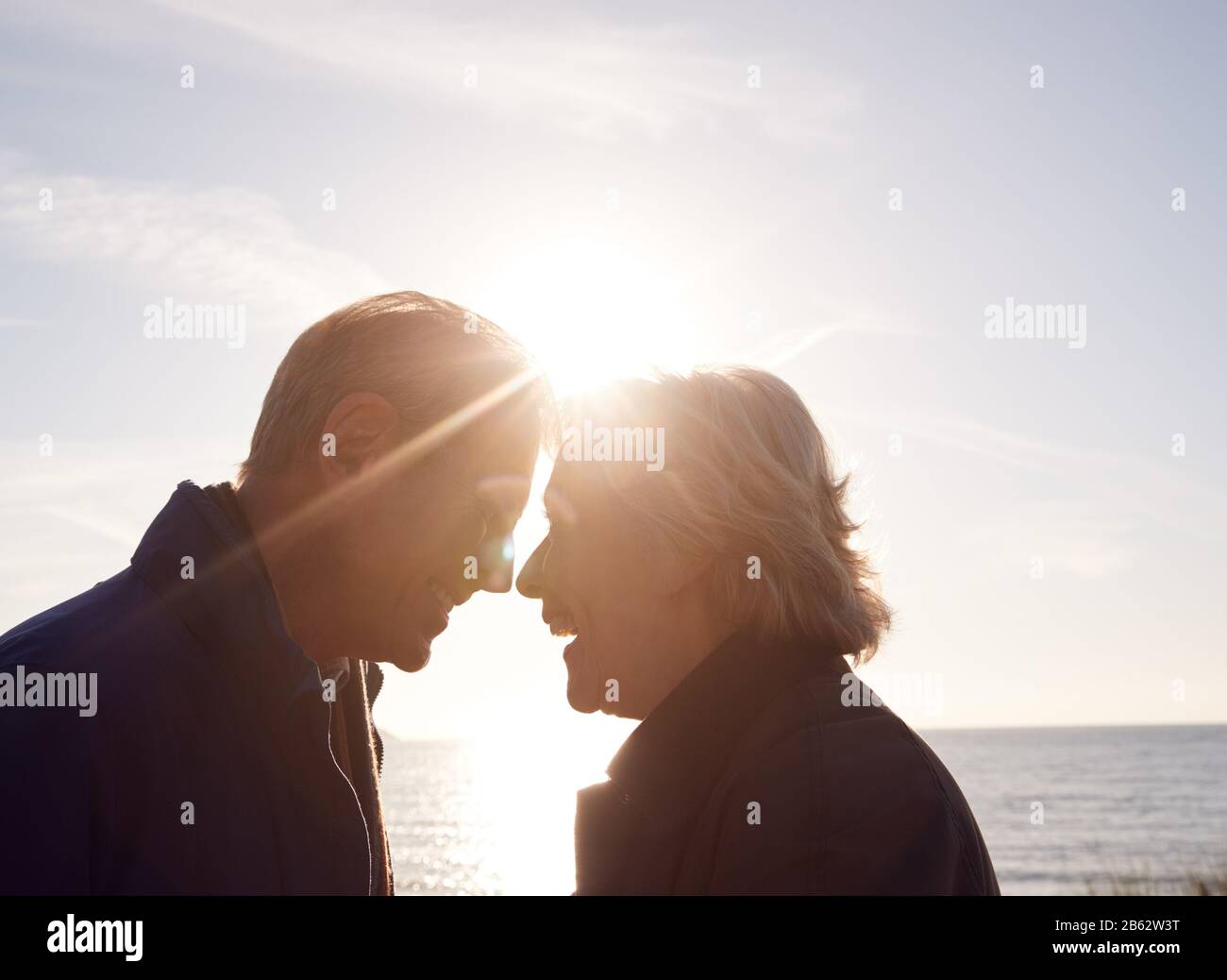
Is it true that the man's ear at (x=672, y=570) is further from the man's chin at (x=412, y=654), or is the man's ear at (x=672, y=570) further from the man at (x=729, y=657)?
the man's chin at (x=412, y=654)

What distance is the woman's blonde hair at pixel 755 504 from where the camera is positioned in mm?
3100

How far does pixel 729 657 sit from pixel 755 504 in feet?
1.46

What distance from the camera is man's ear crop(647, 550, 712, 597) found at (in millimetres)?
3232

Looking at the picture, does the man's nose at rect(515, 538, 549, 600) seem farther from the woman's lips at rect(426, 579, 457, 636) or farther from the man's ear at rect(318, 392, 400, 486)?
the man's ear at rect(318, 392, 400, 486)

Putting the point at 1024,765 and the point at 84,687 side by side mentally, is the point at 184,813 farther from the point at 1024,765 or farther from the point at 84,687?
the point at 1024,765

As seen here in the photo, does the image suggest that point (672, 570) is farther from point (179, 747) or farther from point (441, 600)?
point (179, 747)

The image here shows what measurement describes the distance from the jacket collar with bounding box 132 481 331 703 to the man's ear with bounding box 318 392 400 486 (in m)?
0.47

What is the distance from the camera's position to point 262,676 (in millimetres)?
2764

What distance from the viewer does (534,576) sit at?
368cm

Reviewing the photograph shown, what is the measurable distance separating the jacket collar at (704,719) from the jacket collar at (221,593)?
908mm

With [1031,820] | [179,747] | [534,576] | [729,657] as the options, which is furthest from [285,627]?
[1031,820]

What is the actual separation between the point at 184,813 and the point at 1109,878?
17.1 metres

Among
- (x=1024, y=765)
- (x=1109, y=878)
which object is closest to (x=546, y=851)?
(x=1109, y=878)
